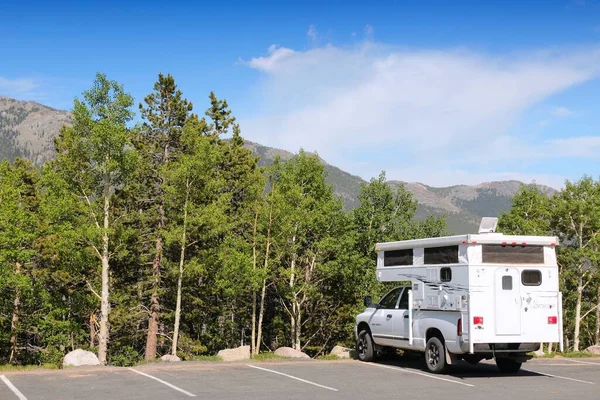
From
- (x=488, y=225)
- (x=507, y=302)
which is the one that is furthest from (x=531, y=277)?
(x=488, y=225)

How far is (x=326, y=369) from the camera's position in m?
15.9

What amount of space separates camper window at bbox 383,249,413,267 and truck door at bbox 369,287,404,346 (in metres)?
0.78

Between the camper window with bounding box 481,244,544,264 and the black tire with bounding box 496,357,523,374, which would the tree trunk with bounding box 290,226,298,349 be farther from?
the camper window with bounding box 481,244,544,264

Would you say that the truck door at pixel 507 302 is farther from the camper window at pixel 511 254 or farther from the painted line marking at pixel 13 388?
the painted line marking at pixel 13 388

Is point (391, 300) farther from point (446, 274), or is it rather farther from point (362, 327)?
point (446, 274)

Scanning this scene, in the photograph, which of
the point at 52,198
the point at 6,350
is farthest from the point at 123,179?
the point at 6,350

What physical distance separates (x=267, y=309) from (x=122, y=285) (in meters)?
11.4

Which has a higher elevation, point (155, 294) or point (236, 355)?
point (155, 294)

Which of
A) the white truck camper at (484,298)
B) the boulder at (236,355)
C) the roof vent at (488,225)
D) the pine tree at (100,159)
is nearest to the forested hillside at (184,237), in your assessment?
the pine tree at (100,159)

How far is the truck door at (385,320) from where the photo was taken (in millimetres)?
16703

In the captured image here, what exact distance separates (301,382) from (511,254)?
5727 millimetres

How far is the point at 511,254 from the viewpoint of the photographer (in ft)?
46.9

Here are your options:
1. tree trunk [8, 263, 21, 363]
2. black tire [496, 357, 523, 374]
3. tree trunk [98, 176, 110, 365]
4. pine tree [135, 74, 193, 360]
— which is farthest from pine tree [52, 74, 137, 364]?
black tire [496, 357, 523, 374]

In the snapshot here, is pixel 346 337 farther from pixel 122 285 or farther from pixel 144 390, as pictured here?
pixel 144 390
